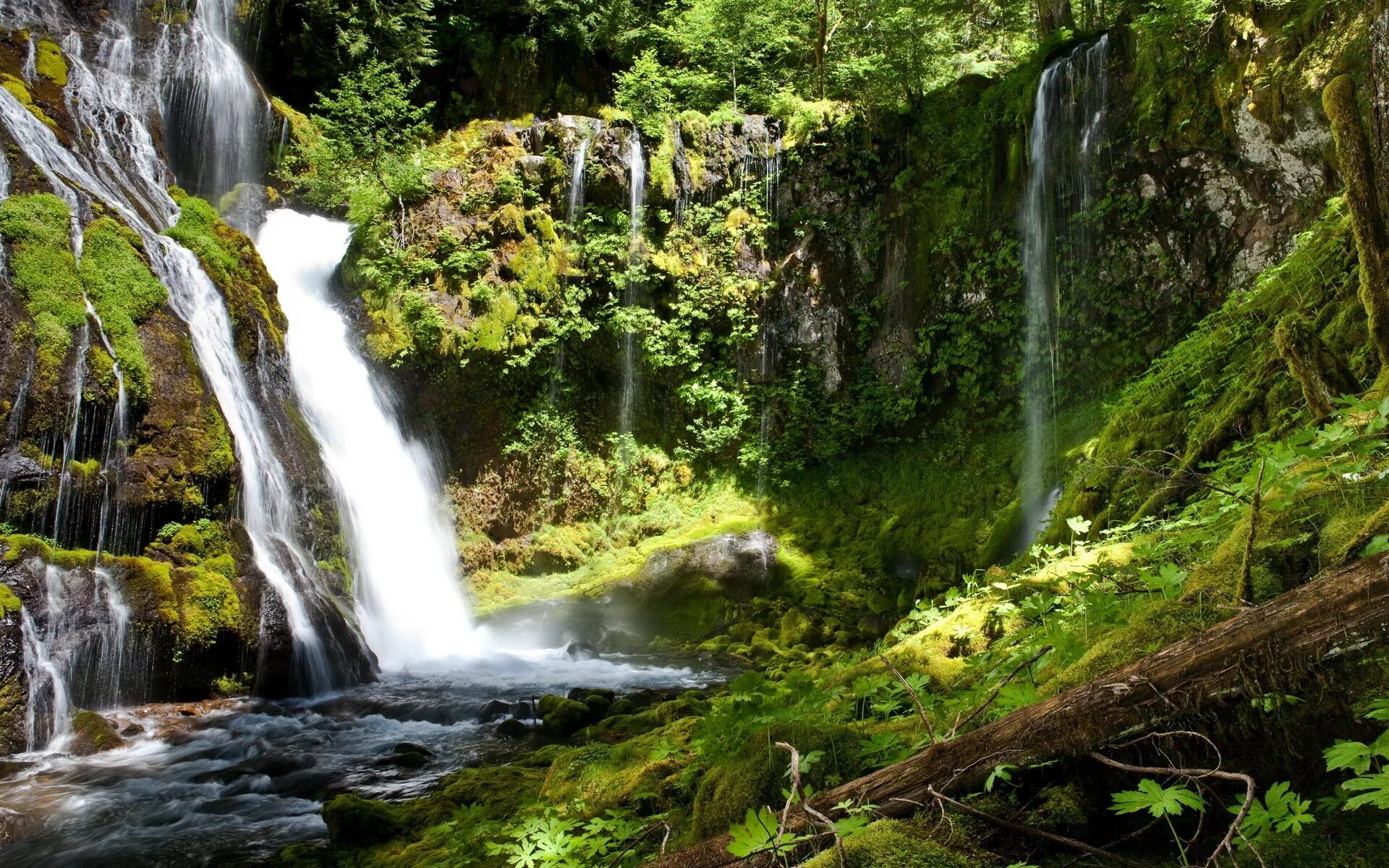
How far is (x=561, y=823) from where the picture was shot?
2908 millimetres

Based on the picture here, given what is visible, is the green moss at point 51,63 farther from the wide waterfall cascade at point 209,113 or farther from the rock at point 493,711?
the rock at point 493,711

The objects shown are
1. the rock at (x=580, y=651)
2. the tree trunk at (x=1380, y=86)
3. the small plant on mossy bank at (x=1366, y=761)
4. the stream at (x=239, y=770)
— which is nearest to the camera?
the small plant on mossy bank at (x=1366, y=761)

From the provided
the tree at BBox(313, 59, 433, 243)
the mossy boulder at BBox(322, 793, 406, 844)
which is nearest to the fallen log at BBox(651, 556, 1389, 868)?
the mossy boulder at BBox(322, 793, 406, 844)

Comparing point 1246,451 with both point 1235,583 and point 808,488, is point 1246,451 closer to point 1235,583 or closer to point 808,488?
point 1235,583

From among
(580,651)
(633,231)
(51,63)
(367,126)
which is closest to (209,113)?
(51,63)

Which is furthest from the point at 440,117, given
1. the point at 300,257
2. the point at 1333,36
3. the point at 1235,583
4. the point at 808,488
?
the point at 1235,583

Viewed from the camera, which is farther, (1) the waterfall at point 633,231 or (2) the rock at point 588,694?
(1) the waterfall at point 633,231

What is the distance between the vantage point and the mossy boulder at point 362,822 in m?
4.14

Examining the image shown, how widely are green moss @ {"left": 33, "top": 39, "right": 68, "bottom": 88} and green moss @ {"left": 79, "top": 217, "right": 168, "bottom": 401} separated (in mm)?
4747

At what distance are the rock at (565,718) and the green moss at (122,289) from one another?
5.98 m

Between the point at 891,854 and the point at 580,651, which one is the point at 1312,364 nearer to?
the point at 891,854

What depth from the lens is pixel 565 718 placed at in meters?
6.47

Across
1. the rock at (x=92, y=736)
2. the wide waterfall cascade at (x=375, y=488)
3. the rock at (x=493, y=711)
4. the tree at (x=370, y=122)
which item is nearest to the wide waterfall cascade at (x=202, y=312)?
the wide waterfall cascade at (x=375, y=488)

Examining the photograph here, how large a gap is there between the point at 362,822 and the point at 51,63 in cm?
1456
